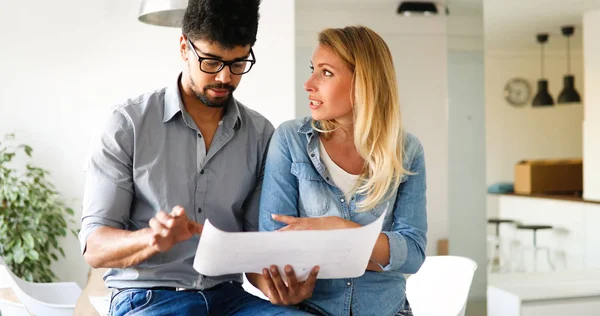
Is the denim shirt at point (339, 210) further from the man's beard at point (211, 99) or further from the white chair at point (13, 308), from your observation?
the white chair at point (13, 308)

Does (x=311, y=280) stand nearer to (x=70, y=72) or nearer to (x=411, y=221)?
(x=411, y=221)

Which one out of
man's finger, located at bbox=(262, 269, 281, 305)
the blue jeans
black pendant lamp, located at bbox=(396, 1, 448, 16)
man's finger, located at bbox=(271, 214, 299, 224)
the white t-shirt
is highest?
black pendant lamp, located at bbox=(396, 1, 448, 16)

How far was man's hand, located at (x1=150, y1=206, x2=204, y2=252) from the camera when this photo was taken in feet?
4.93

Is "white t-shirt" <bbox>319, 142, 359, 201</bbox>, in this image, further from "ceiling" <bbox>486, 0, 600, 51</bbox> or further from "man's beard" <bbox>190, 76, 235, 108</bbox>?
"ceiling" <bbox>486, 0, 600, 51</bbox>

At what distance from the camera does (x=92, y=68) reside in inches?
193

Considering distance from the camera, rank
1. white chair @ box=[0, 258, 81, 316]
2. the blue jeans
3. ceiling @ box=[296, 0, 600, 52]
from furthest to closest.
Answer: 1. ceiling @ box=[296, 0, 600, 52]
2. white chair @ box=[0, 258, 81, 316]
3. the blue jeans

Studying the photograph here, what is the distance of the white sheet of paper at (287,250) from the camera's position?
154 cm

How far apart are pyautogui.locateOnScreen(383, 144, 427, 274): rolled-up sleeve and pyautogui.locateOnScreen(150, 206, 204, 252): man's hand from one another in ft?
1.91

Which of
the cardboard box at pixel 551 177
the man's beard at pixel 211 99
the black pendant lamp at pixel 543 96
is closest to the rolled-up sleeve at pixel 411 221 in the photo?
the man's beard at pixel 211 99

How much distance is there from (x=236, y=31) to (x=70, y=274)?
3463mm

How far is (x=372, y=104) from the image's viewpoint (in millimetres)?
2016

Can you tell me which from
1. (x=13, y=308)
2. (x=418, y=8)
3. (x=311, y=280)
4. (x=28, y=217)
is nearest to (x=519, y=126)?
(x=418, y=8)

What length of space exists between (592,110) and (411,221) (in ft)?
20.5

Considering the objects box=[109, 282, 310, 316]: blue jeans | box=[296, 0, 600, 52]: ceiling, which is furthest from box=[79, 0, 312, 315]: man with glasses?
box=[296, 0, 600, 52]: ceiling
